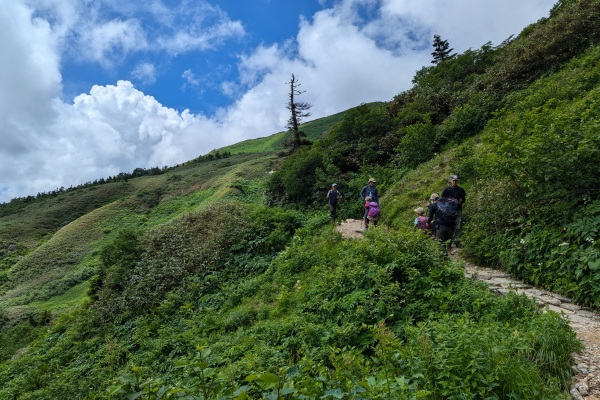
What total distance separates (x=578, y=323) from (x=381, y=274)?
299 centimetres

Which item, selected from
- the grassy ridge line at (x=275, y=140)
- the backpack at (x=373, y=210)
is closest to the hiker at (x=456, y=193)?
the backpack at (x=373, y=210)

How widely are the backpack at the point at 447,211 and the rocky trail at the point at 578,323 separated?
4.04 feet

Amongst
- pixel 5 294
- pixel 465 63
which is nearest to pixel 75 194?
pixel 5 294

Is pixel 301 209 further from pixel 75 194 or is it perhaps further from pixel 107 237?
pixel 75 194

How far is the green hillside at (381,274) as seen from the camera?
3.96 meters

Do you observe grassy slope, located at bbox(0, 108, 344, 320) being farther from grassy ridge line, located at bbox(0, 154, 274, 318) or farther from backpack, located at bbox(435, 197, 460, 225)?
backpack, located at bbox(435, 197, 460, 225)

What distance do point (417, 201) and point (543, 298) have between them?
298 inches

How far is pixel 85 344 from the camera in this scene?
539 inches

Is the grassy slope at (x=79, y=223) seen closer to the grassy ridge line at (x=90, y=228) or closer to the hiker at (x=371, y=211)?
the grassy ridge line at (x=90, y=228)

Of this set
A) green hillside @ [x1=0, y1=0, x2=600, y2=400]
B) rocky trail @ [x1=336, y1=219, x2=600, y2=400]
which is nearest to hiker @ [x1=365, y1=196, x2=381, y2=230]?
green hillside @ [x1=0, y1=0, x2=600, y2=400]

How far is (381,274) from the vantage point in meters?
6.89

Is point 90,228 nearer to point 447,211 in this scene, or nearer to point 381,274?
point 447,211

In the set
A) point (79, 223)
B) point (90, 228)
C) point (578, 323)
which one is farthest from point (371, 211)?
point (79, 223)

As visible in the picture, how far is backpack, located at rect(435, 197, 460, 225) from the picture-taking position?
9.49 metres
